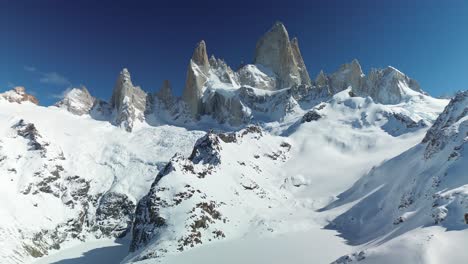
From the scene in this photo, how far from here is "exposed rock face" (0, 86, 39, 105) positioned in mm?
173750

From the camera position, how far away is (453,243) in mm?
34906

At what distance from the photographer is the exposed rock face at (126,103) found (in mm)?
173625

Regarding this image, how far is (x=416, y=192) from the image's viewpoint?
203ft

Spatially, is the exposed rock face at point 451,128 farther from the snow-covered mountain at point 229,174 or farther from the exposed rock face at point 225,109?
the exposed rock face at point 225,109

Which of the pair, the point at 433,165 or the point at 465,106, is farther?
the point at 465,106

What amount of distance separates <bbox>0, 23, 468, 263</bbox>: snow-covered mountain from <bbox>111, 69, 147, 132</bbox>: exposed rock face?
0.74 meters

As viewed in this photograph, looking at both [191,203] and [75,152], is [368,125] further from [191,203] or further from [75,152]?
[75,152]

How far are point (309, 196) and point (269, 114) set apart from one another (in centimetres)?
8152

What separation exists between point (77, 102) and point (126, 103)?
25084 mm

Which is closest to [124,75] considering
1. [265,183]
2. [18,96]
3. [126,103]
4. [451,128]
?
[126,103]

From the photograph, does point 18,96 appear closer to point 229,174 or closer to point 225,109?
point 225,109

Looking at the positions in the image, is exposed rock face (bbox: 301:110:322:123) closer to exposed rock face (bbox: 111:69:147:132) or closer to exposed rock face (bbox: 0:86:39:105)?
exposed rock face (bbox: 111:69:147:132)

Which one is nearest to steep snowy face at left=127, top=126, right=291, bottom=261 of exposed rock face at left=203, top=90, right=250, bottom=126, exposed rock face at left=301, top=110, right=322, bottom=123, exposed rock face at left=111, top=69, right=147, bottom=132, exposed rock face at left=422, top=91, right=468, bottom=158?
exposed rock face at left=422, top=91, right=468, bottom=158

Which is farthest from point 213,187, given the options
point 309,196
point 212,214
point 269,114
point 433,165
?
point 269,114
